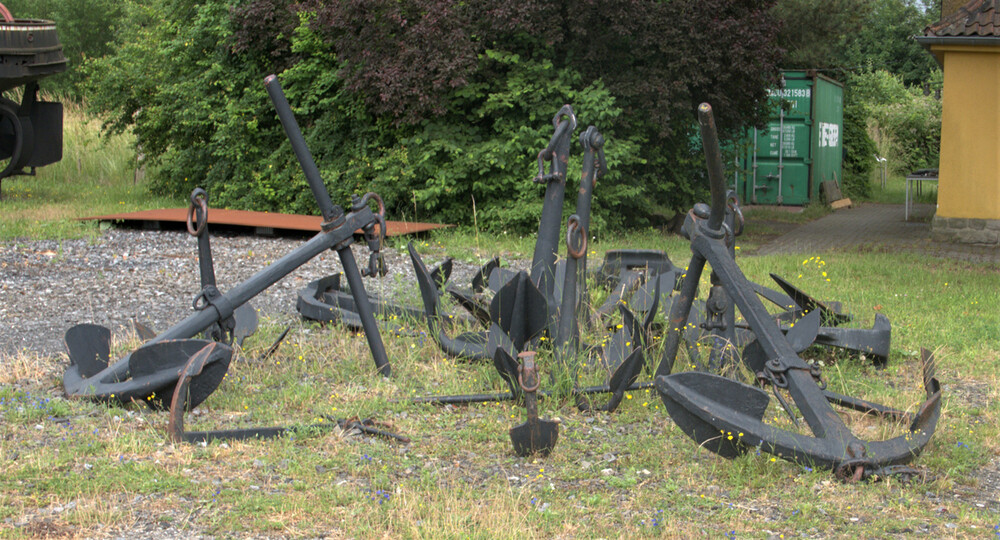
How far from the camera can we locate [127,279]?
26.5 feet

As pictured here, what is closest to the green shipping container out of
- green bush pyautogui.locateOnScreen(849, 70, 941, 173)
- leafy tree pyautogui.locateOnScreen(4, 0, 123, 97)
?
green bush pyautogui.locateOnScreen(849, 70, 941, 173)

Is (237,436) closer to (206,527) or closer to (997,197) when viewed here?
(206,527)

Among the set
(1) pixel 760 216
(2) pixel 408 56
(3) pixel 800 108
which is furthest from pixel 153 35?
(3) pixel 800 108

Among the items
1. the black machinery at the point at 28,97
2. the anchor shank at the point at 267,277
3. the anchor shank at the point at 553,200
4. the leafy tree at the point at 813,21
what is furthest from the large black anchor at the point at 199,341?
the leafy tree at the point at 813,21

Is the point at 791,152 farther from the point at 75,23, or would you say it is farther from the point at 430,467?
the point at 75,23

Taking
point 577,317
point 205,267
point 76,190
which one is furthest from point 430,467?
point 76,190

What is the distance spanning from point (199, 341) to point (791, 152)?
15754 mm

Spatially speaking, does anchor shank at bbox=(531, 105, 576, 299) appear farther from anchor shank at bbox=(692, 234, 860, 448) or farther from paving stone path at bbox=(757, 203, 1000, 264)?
paving stone path at bbox=(757, 203, 1000, 264)

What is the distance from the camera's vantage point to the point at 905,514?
11.5 feet

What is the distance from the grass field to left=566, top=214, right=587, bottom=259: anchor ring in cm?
66

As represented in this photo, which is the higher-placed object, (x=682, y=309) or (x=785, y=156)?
(x=785, y=156)

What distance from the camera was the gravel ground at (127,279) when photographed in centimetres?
665

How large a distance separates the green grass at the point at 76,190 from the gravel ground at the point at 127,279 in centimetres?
73

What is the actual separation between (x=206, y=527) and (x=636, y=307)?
286 centimetres
